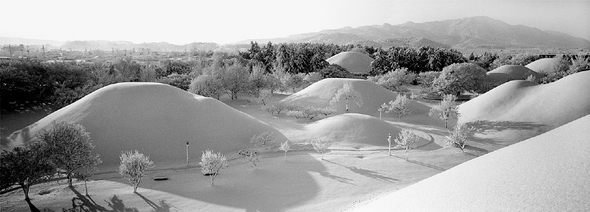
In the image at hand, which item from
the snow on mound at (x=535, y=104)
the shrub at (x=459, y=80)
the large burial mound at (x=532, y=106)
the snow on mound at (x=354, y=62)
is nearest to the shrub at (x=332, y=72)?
the snow on mound at (x=354, y=62)

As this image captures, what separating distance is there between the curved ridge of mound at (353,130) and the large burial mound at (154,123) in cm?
652

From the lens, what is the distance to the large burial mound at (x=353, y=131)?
4772 cm

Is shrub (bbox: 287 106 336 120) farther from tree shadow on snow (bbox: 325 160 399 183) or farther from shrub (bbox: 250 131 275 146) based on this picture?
tree shadow on snow (bbox: 325 160 399 183)

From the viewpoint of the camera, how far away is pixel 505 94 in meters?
61.9

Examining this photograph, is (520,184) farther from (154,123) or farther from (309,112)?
(309,112)

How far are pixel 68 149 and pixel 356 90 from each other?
2075 inches

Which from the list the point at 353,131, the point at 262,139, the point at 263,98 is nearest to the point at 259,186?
the point at 262,139

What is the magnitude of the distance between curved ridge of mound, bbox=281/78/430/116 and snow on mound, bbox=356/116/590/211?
49.9 m

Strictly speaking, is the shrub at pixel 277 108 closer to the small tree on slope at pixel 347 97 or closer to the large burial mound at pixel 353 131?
the small tree on slope at pixel 347 97

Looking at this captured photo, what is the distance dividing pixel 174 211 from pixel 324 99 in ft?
156

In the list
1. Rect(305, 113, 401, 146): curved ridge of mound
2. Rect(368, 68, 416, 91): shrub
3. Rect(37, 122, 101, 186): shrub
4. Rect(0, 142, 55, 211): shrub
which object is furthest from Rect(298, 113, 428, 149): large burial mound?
Rect(368, 68, 416, 91): shrub

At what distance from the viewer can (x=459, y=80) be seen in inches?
3191

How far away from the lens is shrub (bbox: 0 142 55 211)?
1031 inches

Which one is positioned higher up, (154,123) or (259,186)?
(154,123)
